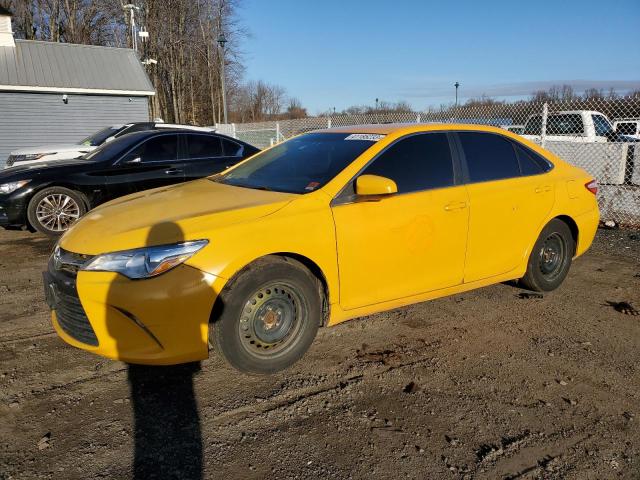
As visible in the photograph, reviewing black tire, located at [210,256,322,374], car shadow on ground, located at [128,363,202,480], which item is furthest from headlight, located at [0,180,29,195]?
black tire, located at [210,256,322,374]

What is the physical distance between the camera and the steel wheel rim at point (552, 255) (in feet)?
15.5

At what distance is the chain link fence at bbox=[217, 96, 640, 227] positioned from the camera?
8.05 m

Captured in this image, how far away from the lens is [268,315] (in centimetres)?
320

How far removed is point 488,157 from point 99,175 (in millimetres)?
5699

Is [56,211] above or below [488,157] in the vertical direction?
below

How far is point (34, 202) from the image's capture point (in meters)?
7.14

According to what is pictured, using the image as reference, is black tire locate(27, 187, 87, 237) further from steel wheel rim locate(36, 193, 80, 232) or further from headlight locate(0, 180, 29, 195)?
headlight locate(0, 180, 29, 195)

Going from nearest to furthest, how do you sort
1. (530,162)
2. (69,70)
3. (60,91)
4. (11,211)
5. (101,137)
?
(530,162) → (11,211) → (101,137) → (60,91) → (69,70)

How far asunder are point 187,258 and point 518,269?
9.99 feet

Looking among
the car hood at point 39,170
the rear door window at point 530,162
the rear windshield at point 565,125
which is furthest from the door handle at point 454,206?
the rear windshield at point 565,125

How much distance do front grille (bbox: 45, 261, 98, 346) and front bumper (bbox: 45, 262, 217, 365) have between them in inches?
0.7

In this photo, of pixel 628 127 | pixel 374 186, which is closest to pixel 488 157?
pixel 374 186

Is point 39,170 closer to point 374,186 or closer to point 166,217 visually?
point 166,217

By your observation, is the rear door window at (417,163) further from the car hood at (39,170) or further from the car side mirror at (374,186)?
the car hood at (39,170)
